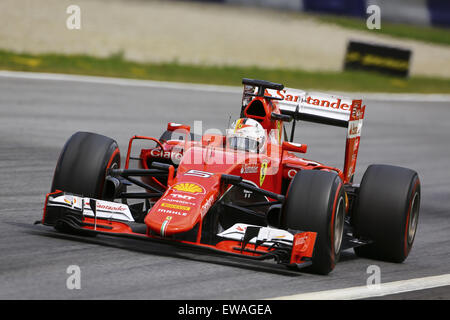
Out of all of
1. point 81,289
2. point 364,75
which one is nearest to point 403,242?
point 81,289

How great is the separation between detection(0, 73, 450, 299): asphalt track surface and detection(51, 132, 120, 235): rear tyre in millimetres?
443

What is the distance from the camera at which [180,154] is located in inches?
340

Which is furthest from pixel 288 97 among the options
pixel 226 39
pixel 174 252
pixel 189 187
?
pixel 226 39

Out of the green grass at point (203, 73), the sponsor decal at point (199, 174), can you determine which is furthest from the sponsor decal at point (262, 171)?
the green grass at point (203, 73)

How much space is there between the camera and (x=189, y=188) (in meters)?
7.43

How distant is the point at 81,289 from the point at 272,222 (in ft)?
6.76

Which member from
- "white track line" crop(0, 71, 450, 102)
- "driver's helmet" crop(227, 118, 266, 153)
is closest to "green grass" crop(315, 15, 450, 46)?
"white track line" crop(0, 71, 450, 102)

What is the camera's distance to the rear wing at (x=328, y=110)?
9734mm

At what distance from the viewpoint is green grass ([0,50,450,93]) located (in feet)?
73.8

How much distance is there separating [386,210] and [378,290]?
136 cm

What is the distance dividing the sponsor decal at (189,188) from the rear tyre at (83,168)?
0.80 metres

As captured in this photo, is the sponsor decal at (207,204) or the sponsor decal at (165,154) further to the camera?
the sponsor decal at (165,154)

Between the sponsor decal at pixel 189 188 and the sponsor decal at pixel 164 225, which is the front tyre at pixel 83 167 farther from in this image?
the sponsor decal at pixel 164 225
